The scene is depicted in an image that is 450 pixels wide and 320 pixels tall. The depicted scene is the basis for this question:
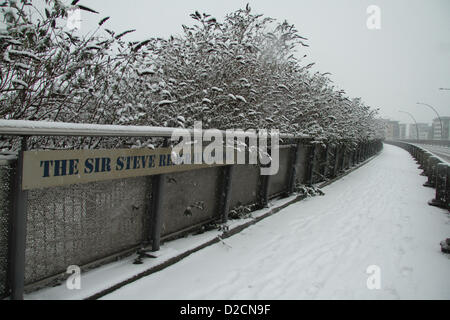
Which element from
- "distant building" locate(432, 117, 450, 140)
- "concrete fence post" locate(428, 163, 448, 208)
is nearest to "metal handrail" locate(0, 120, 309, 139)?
"concrete fence post" locate(428, 163, 448, 208)

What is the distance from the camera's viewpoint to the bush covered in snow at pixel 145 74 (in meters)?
2.60

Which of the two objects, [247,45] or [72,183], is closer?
[72,183]

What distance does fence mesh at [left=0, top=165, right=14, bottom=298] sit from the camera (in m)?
2.10

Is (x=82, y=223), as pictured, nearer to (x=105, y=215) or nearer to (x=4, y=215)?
(x=105, y=215)

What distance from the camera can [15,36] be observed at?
2520 mm

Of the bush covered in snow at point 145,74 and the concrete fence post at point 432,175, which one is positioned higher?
the bush covered in snow at point 145,74

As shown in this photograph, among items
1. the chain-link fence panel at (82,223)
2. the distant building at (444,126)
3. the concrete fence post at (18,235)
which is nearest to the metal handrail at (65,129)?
the concrete fence post at (18,235)

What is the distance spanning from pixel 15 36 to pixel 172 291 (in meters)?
2.58

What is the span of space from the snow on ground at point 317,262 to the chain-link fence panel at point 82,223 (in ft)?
1.51

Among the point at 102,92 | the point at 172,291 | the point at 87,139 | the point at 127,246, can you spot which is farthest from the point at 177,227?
the point at 102,92

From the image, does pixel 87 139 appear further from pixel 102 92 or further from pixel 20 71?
pixel 20 71

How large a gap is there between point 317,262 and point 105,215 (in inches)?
96.3

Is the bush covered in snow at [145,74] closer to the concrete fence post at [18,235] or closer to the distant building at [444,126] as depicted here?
the concrete fence post at [18,235]

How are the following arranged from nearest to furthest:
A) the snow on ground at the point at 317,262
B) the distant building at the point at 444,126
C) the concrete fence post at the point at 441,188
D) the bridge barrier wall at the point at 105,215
→ the bridge barrier wall at the point at 105,215
the snow on ground at the point at 317,262
the concrete fence post at the point at 441,188
the distant building at the point at 444,126
